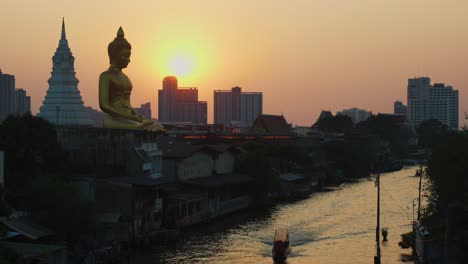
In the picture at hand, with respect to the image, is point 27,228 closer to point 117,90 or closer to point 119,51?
point 117,90

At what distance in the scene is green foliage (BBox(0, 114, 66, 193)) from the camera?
1309 inches

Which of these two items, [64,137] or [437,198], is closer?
[437,198]

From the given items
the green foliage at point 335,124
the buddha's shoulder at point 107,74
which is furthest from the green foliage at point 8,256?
the green foliage at point 335,124

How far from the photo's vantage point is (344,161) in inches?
3140

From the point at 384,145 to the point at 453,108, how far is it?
86.6 metres

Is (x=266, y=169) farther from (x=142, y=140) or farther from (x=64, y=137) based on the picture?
(x=64, y=137)

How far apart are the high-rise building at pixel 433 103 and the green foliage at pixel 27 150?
16090 centimetres

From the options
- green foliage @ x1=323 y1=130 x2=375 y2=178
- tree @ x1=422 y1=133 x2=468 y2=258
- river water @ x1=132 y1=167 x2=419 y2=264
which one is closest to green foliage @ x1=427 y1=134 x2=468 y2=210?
tree @ x1=422 y1=133 x2=468 y2=258

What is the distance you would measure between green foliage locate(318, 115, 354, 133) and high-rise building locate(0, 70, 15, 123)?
52617mm

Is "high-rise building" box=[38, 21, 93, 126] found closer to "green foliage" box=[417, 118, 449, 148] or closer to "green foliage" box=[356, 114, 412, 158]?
"green foliage" box=[356, 114, 412, 158]

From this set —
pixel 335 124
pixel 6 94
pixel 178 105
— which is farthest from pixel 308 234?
pixel 178 105

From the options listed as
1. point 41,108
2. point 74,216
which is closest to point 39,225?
point 74,216

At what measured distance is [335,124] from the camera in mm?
117250

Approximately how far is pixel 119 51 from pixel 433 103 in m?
161
